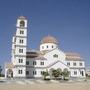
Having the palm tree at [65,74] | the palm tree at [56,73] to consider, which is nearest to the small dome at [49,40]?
the palm tree at [65,74]

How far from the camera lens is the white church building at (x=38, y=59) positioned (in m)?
63.3

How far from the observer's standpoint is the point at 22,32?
63.9 meters

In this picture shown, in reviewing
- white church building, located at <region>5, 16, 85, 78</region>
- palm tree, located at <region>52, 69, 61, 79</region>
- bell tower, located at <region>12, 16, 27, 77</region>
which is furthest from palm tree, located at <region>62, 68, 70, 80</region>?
bell tower, located at <region>12, 16, 27, 77</region>

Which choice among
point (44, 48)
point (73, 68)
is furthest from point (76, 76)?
point (44, 48)

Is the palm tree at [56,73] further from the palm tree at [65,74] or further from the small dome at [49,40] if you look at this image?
the small dome at [49,40]

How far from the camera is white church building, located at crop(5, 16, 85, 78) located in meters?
63.3

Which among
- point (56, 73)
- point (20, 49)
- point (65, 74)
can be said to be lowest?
point (65, 74)

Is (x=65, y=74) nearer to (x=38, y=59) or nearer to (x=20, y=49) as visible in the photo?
(x=38, y=59)

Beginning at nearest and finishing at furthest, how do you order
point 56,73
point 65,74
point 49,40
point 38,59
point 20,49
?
point 56,73, point 65,74, point 20,49, point 38,59, point 49,40

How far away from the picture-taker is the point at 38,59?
67.7m

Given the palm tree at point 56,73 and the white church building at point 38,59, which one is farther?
the white church building at point 38,59

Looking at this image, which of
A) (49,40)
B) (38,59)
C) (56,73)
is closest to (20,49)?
(38,59)

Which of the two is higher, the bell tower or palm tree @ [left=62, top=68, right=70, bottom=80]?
the bell tower

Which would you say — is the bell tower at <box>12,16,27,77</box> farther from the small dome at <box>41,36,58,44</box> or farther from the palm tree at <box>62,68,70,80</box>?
the small dome at <box>41,36,58,44</box>
